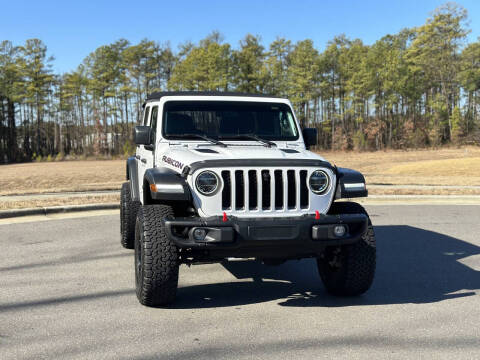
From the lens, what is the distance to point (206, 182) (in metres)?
4.62

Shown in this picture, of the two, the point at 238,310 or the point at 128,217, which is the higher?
the point at 128,217

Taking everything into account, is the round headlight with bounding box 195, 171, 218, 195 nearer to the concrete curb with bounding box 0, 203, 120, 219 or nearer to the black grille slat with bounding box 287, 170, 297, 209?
the black grille slat with bounding box 287, 170, 297, 209

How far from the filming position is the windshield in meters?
5.95

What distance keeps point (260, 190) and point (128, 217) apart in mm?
3366

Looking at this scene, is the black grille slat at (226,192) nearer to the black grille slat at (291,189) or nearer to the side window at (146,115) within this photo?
the black grille slat at (291,189)

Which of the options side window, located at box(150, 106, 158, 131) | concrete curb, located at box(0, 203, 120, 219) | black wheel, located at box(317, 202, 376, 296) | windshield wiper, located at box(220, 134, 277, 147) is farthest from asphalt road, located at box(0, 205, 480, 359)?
concrete curb, located at box(0, 203, 120, 219)

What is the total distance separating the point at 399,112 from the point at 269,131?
3046 inches

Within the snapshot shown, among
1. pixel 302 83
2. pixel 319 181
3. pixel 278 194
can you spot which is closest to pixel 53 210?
pixel 278 194

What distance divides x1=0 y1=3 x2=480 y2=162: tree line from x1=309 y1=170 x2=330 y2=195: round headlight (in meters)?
60.2

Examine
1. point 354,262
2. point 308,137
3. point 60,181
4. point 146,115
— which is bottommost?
point 60,181

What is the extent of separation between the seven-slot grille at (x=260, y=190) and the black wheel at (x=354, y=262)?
2.10 feet

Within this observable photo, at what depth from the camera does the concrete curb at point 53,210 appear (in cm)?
1124

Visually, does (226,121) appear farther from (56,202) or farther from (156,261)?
(56,202)

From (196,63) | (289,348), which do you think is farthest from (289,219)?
(196,63)
